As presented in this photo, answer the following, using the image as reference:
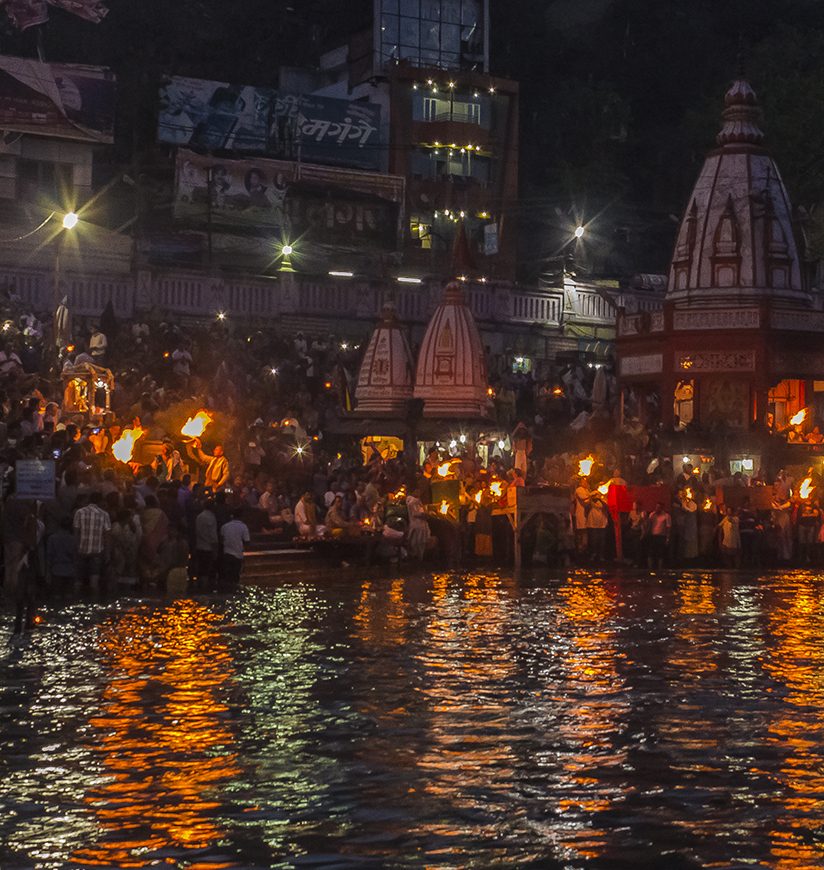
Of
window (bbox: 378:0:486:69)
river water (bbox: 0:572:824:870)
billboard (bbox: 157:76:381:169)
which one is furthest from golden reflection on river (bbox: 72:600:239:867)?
window (bbox: 378:0:486:69)

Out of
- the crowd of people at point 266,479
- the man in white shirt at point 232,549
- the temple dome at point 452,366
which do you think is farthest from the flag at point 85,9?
the man in white shirt at point 232,549

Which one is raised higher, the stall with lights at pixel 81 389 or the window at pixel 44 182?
the window at pixel 44 182

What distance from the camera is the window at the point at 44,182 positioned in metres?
55.4

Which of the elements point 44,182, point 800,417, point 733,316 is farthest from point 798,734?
point 44,182

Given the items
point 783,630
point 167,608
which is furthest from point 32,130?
point 783,630

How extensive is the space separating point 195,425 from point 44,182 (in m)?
24.1

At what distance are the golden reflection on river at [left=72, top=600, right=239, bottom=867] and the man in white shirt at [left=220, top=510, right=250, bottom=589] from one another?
246 inches

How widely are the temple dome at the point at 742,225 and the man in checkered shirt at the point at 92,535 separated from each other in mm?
33557

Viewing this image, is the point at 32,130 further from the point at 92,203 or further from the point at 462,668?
the point at 462,668

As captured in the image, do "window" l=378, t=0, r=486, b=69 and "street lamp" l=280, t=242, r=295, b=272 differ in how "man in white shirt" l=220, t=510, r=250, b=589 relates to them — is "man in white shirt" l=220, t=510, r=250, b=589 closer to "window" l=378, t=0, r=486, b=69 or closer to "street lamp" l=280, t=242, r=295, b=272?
"street lamp" l=280, t=242, r=295, b=272

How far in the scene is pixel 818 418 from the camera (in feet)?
178

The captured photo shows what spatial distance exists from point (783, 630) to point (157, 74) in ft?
173

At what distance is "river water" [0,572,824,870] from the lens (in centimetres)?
958

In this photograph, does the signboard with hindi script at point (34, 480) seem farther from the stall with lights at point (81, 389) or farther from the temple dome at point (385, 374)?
the temple dome at point (385, 374)
